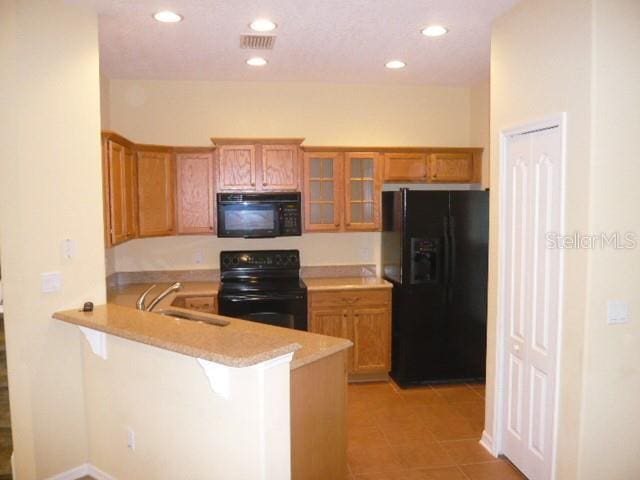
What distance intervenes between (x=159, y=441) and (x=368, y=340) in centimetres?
246

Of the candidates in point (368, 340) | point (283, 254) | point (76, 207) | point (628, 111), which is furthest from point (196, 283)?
point (628, 111)

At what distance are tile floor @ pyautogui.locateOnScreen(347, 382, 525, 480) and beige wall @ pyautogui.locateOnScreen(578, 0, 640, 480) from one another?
71 centimetres

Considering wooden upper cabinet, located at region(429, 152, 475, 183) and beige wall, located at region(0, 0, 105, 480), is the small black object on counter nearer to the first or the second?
beige wall, located at region(0, 0, 105, 480)

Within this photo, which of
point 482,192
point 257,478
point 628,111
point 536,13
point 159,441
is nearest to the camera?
point 257,478

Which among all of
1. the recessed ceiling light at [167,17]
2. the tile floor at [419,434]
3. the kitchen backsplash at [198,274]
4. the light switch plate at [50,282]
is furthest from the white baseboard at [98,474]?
the recessed ceiling light at [167,17]

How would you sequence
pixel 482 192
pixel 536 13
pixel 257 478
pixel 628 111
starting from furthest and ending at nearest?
pixel 482 192, pixel 536 13, pixel 628 111, pixel 257 478

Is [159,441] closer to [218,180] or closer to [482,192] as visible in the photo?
[218,180]

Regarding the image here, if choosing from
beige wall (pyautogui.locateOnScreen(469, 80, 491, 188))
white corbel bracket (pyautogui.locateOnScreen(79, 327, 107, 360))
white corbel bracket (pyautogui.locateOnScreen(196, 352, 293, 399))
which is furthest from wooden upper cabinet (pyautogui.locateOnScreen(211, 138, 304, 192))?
white corbel bracket (pyautogui.locateOnScreen(196, 352, 293, 399))

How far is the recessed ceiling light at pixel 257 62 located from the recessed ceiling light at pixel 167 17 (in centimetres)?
Result: 99

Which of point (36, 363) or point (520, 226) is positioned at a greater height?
point (520, 226)

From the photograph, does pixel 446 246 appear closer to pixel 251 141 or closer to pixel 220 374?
pixel 251 141

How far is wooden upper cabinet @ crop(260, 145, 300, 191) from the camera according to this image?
4.68 metres

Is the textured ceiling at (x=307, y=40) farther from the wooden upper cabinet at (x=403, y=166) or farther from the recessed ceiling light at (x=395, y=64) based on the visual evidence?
the wooden upper cabinet at (x=403, y=166)

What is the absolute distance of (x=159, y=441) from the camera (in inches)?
98.9
